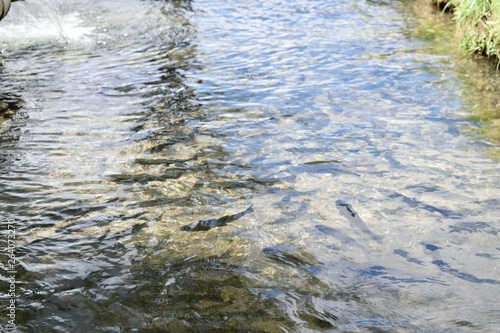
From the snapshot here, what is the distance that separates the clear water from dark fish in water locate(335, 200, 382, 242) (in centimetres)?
2

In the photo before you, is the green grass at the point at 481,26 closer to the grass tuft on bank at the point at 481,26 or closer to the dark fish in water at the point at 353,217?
the grass tuft on bank at the point at 481,26

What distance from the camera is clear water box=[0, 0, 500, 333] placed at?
10.3ft

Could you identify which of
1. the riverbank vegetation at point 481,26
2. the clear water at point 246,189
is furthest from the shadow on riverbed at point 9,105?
the riverbank vegetation at point 481,26

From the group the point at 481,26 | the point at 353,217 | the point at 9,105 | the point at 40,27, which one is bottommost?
the point at 9,105

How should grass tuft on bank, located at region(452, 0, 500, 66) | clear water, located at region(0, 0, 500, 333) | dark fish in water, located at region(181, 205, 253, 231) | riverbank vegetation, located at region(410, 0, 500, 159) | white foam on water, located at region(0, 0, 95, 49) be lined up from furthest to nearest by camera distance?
white foam on water, located at region(0, 0, 95, 49) → grass tuft on bank, located at region(452, 0, 500, 66) → riverbank vegetation, located at region(410, 0, 500, 159) → dark fish in water, located at region(181, 205, 253, 231) → clear water, located at region(0, 0, 500, 333)

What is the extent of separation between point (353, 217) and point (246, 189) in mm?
852

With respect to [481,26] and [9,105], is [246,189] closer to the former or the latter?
[9,105]

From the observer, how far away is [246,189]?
4.47 m

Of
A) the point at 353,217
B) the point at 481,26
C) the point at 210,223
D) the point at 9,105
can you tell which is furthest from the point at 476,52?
the point at 9,105

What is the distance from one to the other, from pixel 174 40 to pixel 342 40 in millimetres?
2547

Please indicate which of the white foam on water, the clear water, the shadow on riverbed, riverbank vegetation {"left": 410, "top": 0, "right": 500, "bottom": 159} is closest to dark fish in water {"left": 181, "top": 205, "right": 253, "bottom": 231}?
the clear water

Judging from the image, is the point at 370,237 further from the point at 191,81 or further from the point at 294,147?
the point at 191,81

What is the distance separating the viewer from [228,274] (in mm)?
3377

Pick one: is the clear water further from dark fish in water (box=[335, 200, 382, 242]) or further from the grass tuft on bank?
the grass tuft on bank
